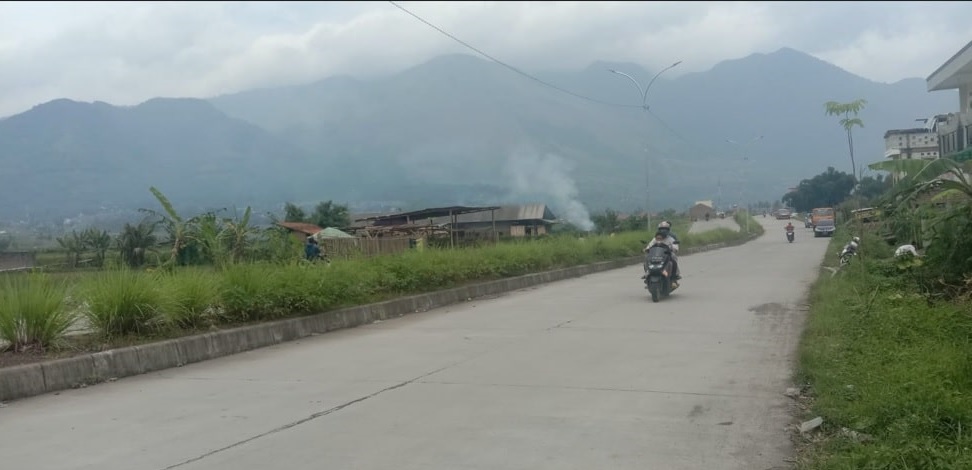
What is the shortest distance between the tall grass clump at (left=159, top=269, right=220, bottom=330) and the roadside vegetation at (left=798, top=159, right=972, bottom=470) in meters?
7.10

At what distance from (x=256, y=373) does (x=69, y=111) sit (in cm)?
2619

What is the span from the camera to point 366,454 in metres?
5.20

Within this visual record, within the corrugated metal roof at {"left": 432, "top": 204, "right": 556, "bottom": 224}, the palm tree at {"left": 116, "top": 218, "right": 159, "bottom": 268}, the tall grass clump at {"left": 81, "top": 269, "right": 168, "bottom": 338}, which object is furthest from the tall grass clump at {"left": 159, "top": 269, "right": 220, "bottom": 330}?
the corrugated metal roof at {"left": 432, "top": 204, "right": 556, "bottom": 224}

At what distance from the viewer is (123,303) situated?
9227 mm

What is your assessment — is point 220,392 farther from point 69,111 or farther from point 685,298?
point 69,111

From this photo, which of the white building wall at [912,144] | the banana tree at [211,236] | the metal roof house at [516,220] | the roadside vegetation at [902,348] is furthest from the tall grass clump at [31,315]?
the white building wall at [912,144]

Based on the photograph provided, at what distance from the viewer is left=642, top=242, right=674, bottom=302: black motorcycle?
49.4ft

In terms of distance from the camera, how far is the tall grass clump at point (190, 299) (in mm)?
9703

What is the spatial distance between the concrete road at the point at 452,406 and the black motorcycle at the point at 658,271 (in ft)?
10.6

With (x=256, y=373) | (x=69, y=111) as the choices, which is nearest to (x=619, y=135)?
(x=69, y=111)

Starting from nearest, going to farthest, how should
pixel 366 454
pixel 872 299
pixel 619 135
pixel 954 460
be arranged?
pixel 954 460 < pixel 366 454 < pixel 872 299 < pixel 619 135

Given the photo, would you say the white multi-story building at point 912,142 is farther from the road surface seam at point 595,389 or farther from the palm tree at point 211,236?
the road surface seam at point 595,389

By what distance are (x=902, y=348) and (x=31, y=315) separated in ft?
28.2

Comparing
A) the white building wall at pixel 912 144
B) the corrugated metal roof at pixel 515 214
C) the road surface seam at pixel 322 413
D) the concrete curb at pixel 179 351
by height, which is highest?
the white building wall at pixel 912 144
